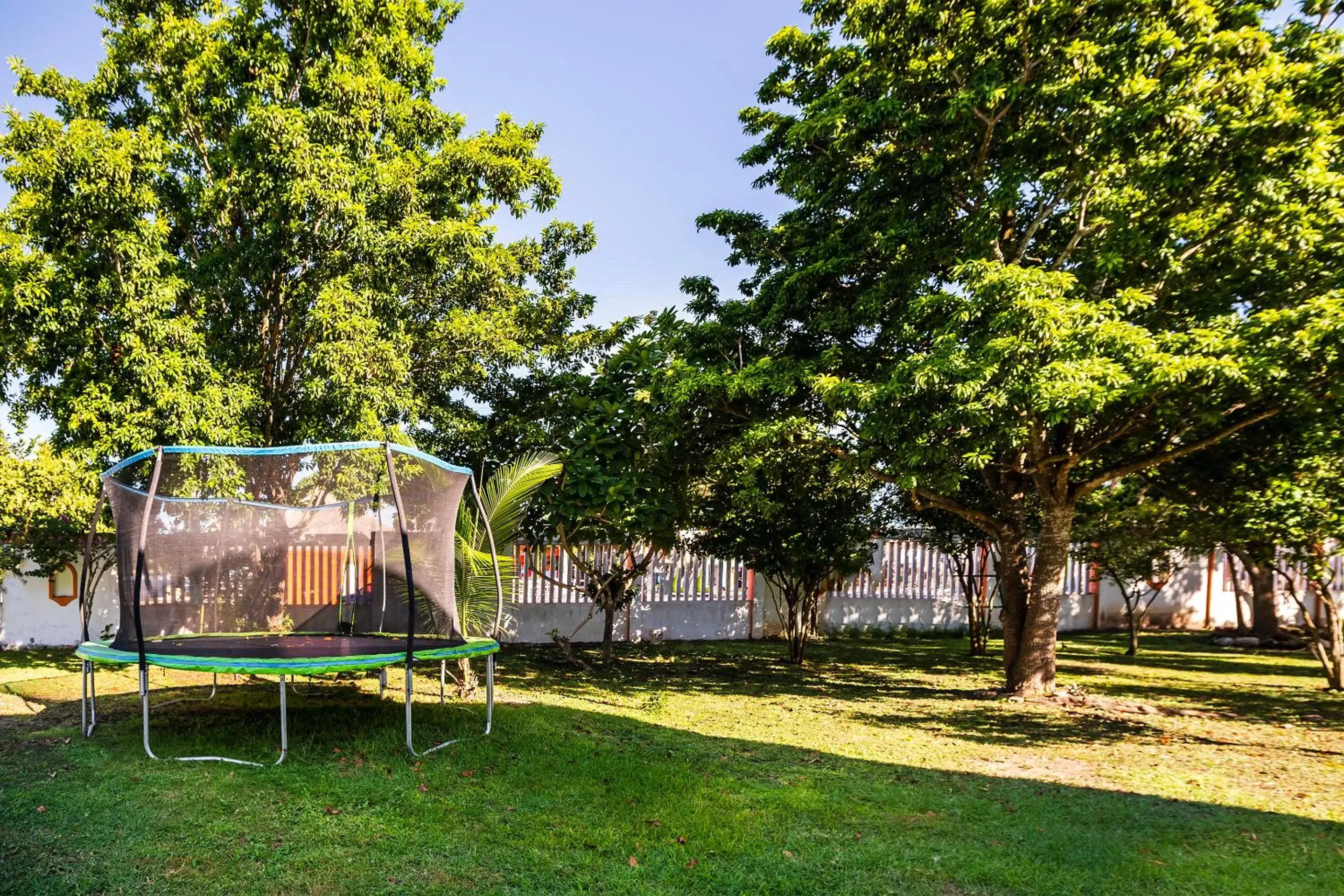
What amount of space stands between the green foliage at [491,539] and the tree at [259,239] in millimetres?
1482

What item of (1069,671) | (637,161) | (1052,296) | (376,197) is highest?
(637,161)

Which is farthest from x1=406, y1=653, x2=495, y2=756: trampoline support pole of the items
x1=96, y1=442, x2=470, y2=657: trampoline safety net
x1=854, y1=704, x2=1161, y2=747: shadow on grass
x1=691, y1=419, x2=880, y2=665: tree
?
x1=854, y1=704, x2=1161, y2=747: shadow on grass

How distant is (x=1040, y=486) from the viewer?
7.91 metres

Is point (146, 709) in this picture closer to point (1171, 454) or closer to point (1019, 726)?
point (1019, 726)

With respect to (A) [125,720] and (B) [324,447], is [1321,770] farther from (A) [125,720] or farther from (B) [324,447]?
(A) [125,720]

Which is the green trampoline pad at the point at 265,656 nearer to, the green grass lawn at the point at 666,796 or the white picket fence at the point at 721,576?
the green grass lawn at the point at 666,796

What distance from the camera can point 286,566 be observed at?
705 cm

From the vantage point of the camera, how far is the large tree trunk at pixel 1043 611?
794 cm

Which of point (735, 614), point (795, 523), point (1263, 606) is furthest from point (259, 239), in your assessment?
point (1263, 606)

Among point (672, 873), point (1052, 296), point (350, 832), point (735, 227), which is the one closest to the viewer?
point (672, 873)

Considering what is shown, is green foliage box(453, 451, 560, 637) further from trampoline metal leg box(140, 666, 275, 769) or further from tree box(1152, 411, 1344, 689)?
tree box(1152, 411, 1344, 689)

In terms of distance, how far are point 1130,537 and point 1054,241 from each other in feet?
12.6

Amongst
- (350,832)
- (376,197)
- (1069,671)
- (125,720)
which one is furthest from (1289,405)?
(125,720)

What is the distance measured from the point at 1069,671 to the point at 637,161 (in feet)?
27.6
